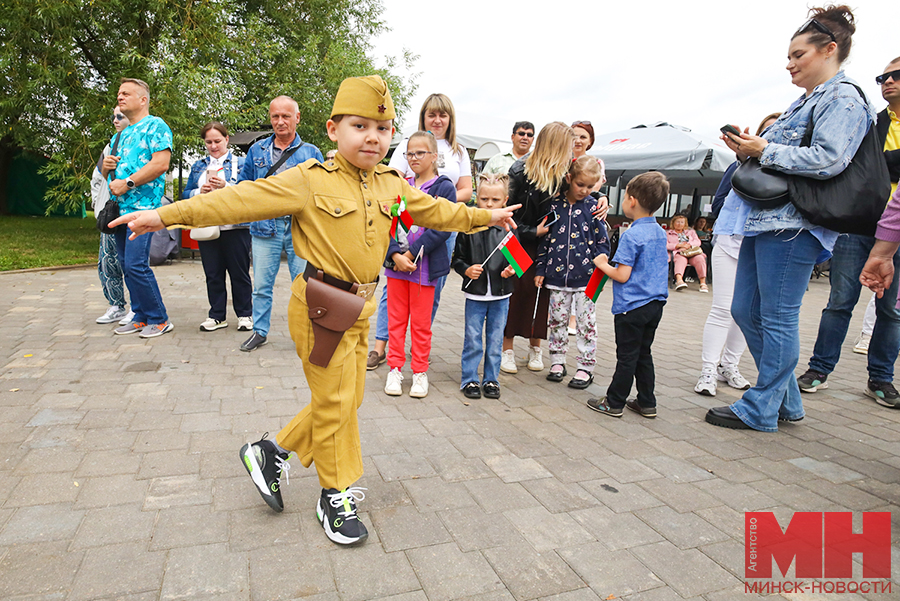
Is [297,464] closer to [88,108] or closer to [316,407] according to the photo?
[316,407]

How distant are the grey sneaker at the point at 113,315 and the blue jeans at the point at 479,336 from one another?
373cm

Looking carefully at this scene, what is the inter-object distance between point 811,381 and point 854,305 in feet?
2.33

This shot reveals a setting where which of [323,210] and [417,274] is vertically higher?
[323,210]

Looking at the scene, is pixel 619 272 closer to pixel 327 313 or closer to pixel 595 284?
pixel 595 284

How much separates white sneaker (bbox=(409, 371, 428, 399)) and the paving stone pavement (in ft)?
0.21

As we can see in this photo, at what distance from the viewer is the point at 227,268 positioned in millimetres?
5531

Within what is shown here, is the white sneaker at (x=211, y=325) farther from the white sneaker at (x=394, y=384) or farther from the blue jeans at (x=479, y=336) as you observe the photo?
the blue jeans at (x=479, y=336)

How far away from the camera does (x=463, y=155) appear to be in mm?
4738

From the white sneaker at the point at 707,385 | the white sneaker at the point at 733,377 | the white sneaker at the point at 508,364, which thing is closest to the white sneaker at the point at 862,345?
the white sneaker at the point at 733,377

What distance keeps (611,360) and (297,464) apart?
340 centimetres

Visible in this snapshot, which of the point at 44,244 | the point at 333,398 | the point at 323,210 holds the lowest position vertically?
the point at 44,244

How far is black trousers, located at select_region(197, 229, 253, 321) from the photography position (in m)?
5.41

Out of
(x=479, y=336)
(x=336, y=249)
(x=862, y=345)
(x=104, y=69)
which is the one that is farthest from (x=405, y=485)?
(x=104, y=69)

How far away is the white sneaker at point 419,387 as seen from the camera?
3.91 meters
